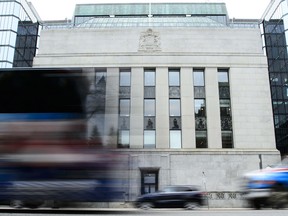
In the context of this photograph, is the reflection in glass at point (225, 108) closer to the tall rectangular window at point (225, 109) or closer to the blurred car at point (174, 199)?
the tall rectangular window at point (225, 109)

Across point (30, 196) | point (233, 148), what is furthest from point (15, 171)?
point (233, 148)

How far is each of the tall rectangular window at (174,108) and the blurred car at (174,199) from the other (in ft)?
51.4

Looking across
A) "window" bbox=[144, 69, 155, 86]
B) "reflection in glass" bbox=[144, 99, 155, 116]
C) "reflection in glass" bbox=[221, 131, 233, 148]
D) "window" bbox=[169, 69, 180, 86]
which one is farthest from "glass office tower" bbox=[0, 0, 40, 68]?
"reflection in glass" bbox=[221, 131, 233, 148]

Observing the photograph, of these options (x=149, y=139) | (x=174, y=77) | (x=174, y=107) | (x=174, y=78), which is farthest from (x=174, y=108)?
(x=149, y=139)

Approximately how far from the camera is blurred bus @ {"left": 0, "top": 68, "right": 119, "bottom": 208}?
7.98m

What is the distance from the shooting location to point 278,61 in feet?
179

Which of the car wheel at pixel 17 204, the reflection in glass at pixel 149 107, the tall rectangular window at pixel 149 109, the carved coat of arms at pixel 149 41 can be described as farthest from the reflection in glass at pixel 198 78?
the car wheel at pixel 17 204

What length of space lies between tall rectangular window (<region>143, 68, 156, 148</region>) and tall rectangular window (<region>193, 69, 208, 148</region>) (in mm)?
4437

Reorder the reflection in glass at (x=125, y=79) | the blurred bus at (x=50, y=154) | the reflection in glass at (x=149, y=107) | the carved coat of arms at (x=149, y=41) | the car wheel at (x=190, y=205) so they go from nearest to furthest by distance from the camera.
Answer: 1. the blurred bus at (x=50, y=154)
2. the reflection in glass at (x=125, y=79)
3. the car wheel at (x=190, y=205)
4. the reflection in glass at (x=149, y=107)
5. the carved coat of arms at (x=149, y=41)

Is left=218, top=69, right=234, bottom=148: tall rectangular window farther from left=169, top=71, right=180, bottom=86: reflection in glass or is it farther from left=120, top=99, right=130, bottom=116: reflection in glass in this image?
→ left=120, top=99, right=130, bottom=116: reflection in glass

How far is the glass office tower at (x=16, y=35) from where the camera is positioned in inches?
1917

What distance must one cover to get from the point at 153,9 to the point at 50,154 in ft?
183

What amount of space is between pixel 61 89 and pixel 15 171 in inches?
96.3

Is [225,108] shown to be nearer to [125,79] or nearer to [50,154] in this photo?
[125,79]
